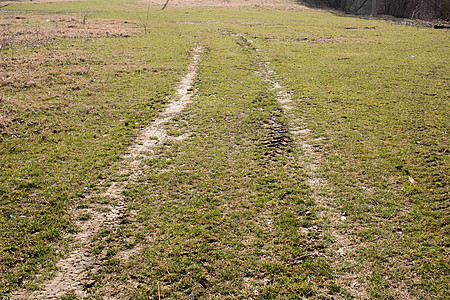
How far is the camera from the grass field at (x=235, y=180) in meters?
4.68

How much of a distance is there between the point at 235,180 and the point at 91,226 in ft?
11.0

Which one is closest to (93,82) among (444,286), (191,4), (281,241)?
(281,241)

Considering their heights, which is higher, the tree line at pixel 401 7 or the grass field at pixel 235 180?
the tree line at pixel 401 7

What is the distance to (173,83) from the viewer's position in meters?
13.9

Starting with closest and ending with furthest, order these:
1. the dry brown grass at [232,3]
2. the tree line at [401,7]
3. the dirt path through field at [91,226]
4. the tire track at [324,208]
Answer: the dirt path through field at [91,226], the tire track at [324,208], the tree line at [401,7], the dry brown grass at [232,3]

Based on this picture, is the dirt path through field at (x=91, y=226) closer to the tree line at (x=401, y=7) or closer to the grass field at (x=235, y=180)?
the grass field at (x=235, y=180)

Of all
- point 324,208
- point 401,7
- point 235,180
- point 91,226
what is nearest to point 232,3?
point 401,7

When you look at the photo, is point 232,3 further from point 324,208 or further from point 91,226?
point 91,226

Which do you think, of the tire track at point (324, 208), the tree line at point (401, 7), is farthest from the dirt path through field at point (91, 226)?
the tree line at point (401, 7)

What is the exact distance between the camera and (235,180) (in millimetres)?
7090

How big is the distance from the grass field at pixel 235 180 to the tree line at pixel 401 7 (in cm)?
3347

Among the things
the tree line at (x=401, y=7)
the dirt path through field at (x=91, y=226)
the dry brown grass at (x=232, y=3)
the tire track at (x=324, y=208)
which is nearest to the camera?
the dirt path through field at (x=91, y=226)

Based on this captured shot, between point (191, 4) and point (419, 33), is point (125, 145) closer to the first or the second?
point (419, 33)

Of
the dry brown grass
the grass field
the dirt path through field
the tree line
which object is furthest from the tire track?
the tree line
